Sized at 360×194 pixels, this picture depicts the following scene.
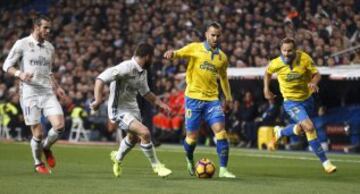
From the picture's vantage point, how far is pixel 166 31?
110 ft

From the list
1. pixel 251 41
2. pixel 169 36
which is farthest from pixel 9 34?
pixel 251 41

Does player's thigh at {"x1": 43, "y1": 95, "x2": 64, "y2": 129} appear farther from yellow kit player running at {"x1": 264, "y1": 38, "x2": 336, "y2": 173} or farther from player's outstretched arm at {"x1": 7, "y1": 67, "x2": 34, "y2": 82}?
yellow kit player running at {"x1": 264, "y1": 38, "x2": 336, "y2": 173}

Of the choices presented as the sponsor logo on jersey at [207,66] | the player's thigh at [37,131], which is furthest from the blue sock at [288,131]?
the player's thigh at [37,131]

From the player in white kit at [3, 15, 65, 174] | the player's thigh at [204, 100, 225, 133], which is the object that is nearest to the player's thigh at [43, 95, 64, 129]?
the player in white kit at [3, 15, 65, 174]

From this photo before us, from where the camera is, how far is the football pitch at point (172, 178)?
11688 mm

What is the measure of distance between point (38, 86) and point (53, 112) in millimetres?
533

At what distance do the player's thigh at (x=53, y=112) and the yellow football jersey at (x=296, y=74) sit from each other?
4.10 metres

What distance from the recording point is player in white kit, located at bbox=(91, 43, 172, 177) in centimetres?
1348

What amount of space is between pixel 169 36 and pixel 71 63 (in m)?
4.48

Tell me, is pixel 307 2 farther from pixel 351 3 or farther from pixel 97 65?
pixel 97 65

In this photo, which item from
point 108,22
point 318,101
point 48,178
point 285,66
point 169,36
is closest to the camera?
point 48,178

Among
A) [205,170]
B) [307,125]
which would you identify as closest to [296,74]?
[307,125]

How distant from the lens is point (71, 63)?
34969 mm

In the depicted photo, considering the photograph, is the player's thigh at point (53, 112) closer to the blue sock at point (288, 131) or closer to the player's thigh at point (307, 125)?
the player's thigh at point (307, 125)
